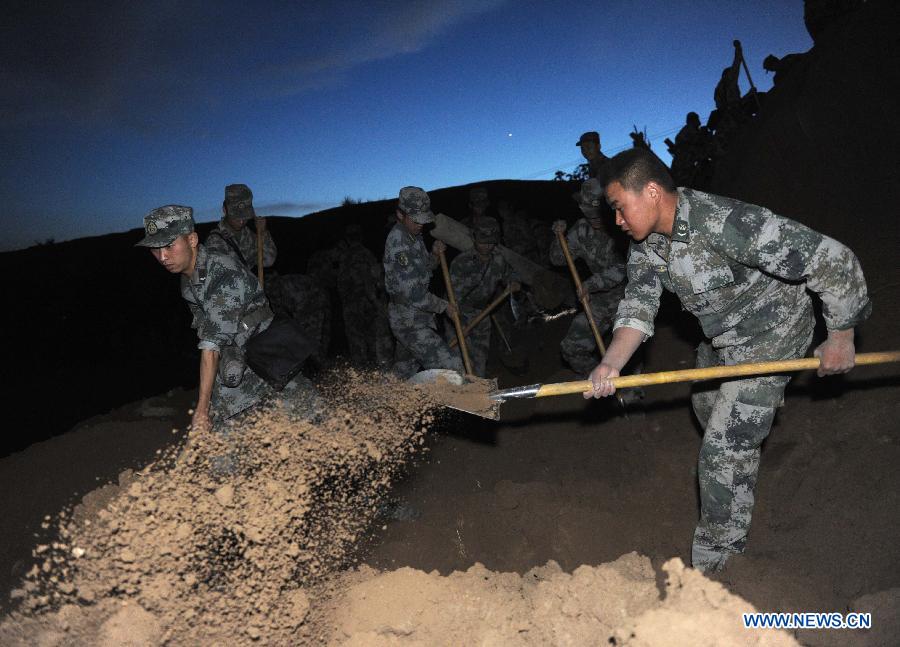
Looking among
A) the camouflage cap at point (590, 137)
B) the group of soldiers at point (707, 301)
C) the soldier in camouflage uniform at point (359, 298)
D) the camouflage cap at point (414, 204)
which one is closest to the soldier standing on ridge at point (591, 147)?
the camouflage cap at point (590, 137)

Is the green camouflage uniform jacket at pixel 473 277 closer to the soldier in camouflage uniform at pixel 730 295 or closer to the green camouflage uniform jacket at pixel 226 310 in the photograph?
the green camouflage uniform jacket at pixel 226 310

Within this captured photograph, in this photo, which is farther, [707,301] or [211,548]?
[211,548]

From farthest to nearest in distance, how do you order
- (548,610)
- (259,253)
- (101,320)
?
(101,320) → (259,253) → (548,610)

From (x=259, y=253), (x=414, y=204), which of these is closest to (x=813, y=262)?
(x=414, y=204)

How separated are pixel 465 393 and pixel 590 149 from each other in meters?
4.72

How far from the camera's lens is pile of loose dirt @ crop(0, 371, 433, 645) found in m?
2.21

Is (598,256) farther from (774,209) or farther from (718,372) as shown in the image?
(718,372)

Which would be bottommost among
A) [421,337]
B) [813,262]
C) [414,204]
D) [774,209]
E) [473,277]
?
[421,337]

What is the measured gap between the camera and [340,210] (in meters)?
26.6

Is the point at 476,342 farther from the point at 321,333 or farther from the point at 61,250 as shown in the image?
the point at 61,250

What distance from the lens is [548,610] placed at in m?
2.10

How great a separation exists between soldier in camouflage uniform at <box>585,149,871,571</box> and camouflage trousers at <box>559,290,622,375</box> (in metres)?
2.64

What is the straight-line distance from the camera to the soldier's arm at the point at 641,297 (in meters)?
2.61

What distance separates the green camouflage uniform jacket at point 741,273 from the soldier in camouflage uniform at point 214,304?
2.00 meters
